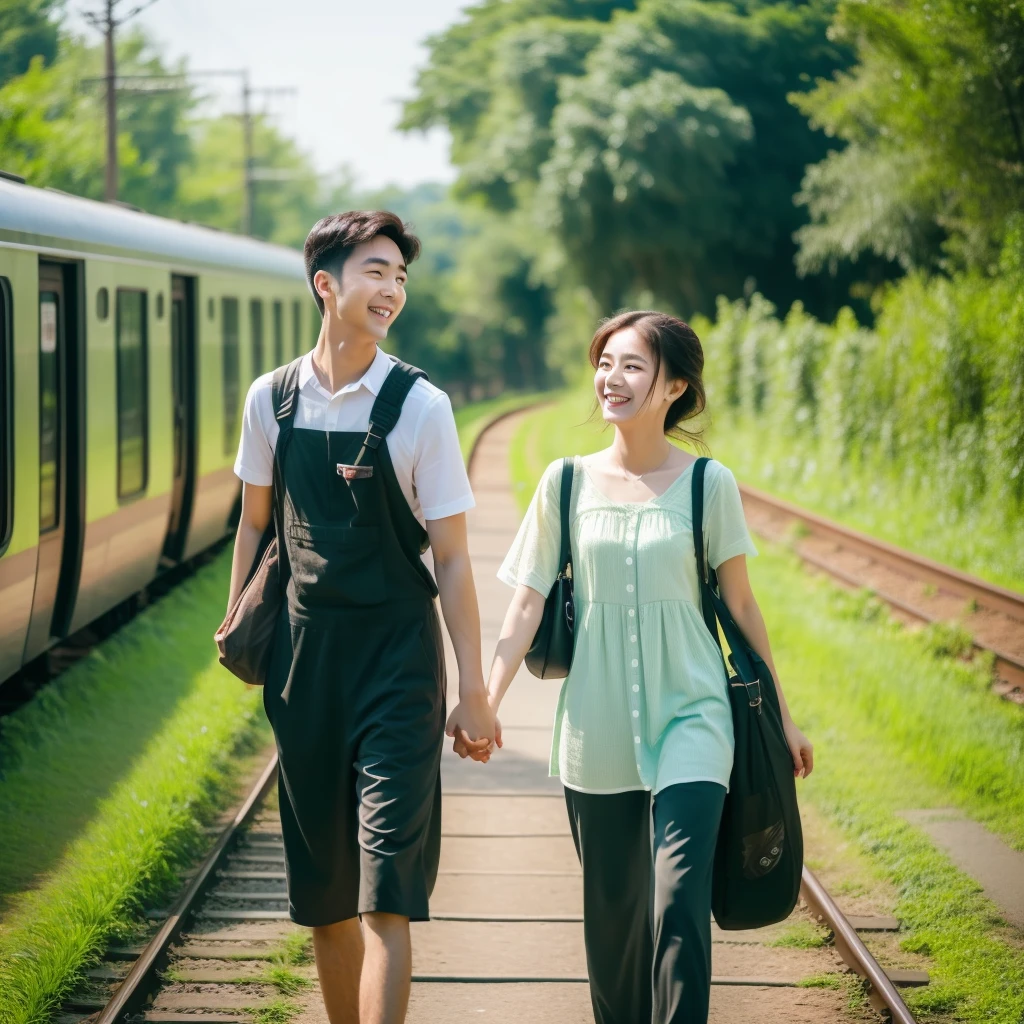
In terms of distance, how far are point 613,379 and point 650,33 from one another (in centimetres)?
3216

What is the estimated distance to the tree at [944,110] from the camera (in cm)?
1786

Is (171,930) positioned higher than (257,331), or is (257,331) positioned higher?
(257,331)

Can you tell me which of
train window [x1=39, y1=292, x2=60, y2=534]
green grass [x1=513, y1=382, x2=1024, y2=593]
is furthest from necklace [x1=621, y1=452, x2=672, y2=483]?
train window [x1=39, y1=292, x2=60, y2=534]

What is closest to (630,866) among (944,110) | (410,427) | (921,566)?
(410,427)

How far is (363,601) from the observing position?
11.8 feet

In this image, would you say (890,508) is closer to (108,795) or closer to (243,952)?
(108,795)

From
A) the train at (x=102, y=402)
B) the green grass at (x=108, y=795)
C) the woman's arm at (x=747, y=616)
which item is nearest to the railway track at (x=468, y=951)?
the green grass at (x=108, y=795)

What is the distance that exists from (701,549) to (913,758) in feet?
14.7

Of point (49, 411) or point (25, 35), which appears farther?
point (25, 35)

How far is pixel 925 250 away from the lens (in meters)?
24.2

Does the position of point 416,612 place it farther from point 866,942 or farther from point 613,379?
point 866,942

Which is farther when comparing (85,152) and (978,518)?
(85,152)

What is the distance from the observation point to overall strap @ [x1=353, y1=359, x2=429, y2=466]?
357cm

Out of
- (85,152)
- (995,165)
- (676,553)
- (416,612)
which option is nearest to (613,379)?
(676,553)
